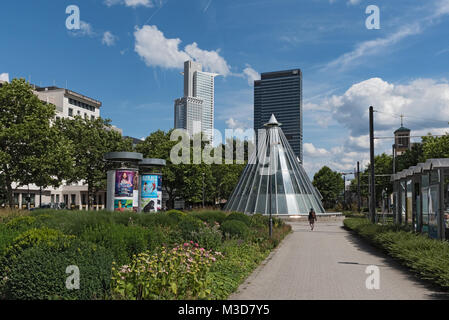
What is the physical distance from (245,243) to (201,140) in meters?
53.2

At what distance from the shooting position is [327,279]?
10008mm

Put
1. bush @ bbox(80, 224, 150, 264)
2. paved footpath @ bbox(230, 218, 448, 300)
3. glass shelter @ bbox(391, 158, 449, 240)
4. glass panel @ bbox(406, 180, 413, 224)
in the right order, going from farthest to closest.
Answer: glass panel @ bbox(406, 180, 413, 224) → glass shelter @ bbox(391, 158, 449, 240) → bush @ bbox(80, 224, 150, 264) → paved footpath @ bbox(230, 218, 448, 300)

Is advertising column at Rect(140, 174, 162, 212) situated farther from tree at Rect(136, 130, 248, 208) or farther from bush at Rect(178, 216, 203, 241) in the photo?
tree at Rect(136, 130, 248, 208)

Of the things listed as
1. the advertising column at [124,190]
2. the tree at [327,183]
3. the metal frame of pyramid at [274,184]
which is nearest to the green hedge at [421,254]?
the advertising column at [124,190]

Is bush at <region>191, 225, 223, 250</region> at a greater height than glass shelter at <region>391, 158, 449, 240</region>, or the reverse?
glass shelter at <region>391, 158, 449, 240</region>

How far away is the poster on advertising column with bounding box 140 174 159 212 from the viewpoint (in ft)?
98.5

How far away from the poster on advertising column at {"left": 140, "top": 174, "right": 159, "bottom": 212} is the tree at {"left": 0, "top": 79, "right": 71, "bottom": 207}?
811 cm

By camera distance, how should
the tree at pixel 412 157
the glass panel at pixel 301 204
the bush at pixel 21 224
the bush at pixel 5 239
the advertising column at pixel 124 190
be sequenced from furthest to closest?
the tree at pixel 412 157, the glass panel at pixel 301 204, the advertising column at pixel 124 190, the bush at pixel 21 224, the bush at pixel 5 239

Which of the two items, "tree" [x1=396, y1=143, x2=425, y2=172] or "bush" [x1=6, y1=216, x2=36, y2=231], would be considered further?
"tree" [x1=396, y1=143, x2=425, y2=172]

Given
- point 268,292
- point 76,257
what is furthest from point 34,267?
point 268,292

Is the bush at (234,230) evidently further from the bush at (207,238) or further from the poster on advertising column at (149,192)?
the poster on advertising column at (149,192)

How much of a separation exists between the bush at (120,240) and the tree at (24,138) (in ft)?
78.4

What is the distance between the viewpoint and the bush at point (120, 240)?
8.94 m

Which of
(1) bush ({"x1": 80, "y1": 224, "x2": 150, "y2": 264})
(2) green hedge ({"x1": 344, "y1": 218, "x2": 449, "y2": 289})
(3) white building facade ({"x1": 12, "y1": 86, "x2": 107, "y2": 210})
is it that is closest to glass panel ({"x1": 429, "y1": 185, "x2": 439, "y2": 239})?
(2) green hedge ({"x1": 344, "y1": 218, "x2": 449, "y2": 289})
